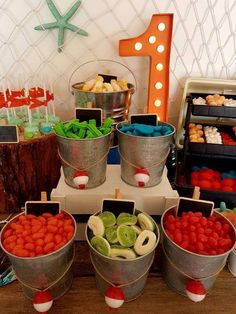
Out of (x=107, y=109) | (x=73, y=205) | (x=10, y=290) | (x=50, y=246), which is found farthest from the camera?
(x=107, y=109)

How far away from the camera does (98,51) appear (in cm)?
126

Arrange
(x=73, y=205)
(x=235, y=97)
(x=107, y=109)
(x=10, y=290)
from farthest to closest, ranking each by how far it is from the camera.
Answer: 1. (x=235, y=97)
2. (x=107, y=109)
3. (x=73, y=205)
4. (x=10, y=290)

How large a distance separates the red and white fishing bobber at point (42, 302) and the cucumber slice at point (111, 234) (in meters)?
0.21

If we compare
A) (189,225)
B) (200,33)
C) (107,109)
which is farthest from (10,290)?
(200,33)

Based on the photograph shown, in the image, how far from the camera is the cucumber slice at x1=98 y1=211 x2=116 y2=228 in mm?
759

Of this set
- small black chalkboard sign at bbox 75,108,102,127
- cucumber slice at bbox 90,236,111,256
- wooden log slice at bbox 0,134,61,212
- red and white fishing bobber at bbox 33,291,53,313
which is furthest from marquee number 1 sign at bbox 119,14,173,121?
red and white fishing bobber at bbox 33,291,53,313

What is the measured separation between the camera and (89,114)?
3.14ft

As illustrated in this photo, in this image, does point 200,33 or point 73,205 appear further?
point 200,33

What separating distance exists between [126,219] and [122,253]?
0.11m

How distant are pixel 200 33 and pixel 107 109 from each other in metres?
0.58

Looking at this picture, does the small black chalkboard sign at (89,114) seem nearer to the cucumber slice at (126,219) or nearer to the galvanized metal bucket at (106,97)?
the galvanized metal bucket at (106,97)

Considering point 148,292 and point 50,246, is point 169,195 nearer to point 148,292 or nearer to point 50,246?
point 148,292

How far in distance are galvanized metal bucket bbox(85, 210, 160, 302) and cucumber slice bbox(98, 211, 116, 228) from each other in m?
0.05

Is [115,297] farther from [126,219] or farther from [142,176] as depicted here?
[142,176]
